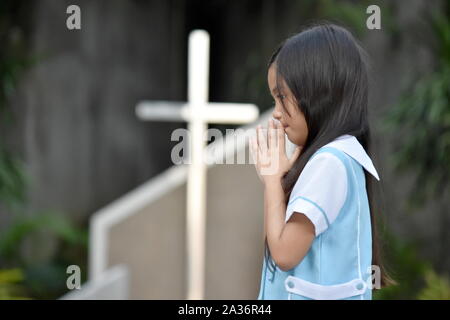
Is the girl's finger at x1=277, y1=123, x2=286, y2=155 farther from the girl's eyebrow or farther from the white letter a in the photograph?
the white letter a

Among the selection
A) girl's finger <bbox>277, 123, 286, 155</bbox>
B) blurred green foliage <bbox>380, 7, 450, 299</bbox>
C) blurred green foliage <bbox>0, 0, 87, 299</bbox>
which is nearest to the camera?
girl's finger <bbox>277, 123, 286, 155</bbox>

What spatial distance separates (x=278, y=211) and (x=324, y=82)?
253 millimetres

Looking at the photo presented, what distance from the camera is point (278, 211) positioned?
47.9 inches

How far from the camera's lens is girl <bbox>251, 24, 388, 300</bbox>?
3.87 ft

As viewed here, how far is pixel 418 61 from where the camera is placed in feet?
17.4

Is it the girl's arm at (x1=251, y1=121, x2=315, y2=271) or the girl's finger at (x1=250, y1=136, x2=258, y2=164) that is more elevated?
the girl's finger at (x1=250, y1=136, x2=258, y2=164)

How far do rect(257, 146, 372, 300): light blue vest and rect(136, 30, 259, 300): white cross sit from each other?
2832 mm

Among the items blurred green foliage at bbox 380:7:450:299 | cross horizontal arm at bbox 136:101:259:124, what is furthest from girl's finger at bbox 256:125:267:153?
blurred green foliage at bbox 380:7:450:299

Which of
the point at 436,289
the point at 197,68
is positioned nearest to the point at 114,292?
the point at 197,68

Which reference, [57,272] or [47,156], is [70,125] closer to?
[47,156]

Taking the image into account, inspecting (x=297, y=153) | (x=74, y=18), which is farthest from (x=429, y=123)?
(x=297, y=153)

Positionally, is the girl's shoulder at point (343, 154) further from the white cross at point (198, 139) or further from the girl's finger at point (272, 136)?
the white cross at point (198, 139)

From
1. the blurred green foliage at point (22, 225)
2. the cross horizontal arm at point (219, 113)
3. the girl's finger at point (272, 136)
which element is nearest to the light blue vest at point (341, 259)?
the girl's finger at point (272, 136)

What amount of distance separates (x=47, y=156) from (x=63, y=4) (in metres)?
1.45
